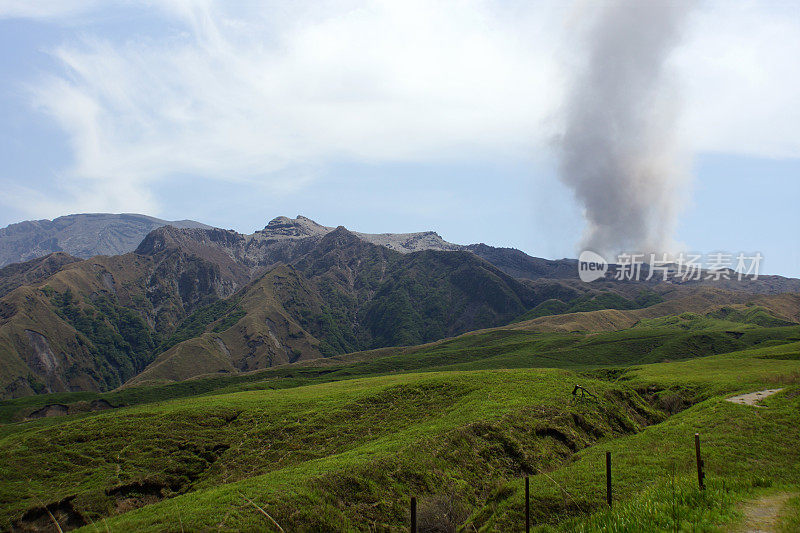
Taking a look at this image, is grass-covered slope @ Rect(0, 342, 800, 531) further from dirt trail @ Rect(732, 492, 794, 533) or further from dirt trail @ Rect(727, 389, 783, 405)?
dirt trail @ Rect(727, 389, 783, 405)

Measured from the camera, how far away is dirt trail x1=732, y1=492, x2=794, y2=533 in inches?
770

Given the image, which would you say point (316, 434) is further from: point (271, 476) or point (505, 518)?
point (505, 518)

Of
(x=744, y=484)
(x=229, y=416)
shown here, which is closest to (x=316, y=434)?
(x=229, y=416)

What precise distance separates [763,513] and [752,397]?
4216 centimetres

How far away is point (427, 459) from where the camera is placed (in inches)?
1560

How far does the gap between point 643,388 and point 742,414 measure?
26432 mm

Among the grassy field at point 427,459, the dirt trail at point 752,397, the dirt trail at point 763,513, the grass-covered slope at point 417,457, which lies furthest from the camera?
the dirt trail at point 752,397

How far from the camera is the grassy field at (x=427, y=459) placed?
97.3 ft

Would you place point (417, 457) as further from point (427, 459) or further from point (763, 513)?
point (763, 513)

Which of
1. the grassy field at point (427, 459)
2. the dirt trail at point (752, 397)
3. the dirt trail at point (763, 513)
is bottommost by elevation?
the grassy field at point (427, 459)

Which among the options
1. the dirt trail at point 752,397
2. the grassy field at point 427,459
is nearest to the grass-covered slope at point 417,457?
the grassy field at point 427,459

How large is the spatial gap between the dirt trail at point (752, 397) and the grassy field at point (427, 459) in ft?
5.85

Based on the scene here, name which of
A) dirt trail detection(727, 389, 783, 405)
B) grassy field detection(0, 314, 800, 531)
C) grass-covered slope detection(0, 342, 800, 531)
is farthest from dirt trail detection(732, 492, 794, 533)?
dirt trail detection(727, 389, 783, 405)

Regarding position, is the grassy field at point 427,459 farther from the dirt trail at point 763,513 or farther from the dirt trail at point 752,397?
the dirt trail at point 752,397
